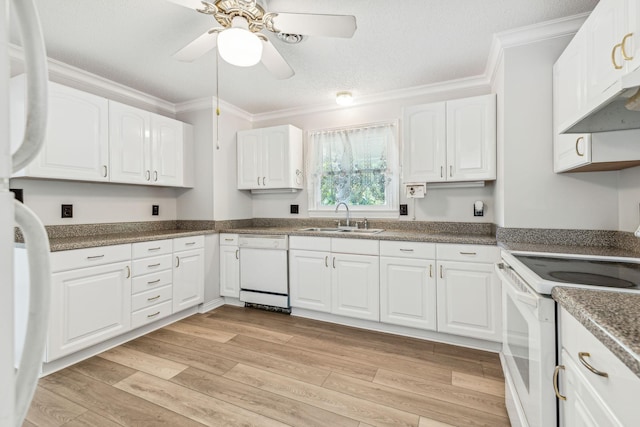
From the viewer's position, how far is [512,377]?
146 centimetres

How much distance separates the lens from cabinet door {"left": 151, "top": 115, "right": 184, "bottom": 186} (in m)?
3.07

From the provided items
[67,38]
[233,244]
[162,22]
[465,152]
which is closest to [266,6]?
[162,22]

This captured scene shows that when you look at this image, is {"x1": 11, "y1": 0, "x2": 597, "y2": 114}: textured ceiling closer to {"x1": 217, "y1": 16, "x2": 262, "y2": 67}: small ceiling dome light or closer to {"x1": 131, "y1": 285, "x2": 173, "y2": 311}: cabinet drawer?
{"x1": 217, "y1": 16, "x2": 262, "y2": 67}: small ceiling dome light

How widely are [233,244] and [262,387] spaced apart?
70.1 inches

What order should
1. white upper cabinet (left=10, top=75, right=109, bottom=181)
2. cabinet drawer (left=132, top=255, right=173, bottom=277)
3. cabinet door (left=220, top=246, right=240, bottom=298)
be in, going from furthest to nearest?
cabinet door (left=220, top=246, right=240, bottom=298)
cabinet drawer (left=132, top=255, right=173, bottom=277)
white upper cabinet (left=10, top=75, right=109, bottom=181)

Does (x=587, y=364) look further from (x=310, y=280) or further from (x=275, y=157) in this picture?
(x=275, y=157)

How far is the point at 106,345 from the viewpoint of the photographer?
93.4 inches

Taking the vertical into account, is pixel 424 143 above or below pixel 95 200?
above

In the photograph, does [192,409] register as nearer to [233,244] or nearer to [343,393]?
[343,393]

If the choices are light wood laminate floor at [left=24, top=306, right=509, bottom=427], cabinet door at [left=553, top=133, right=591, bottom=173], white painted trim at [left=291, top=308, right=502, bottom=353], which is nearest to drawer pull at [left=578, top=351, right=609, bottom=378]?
light wood laminate floor at [left=24, top=306, right=509, bottom=427]

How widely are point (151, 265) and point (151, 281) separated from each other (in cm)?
14

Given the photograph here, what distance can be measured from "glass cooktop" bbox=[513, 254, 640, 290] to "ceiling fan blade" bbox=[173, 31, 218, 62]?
2037 millimetres

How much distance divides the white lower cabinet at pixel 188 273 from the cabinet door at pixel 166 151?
28.4 inches

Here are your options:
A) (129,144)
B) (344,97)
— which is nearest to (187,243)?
(129,144)
